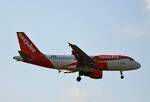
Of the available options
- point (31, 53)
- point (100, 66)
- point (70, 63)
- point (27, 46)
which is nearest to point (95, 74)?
point (100, 66)

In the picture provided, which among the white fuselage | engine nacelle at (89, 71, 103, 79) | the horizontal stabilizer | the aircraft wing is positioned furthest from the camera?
engine nacelle at (89, 71, 103, 79)

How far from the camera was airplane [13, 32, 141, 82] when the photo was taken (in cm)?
8069

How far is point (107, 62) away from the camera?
8150 cm

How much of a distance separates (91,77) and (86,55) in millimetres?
7695


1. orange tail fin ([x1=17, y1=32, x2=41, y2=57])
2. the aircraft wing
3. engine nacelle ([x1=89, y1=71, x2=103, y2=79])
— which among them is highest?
orange tail fin ([x1=17, y1=32, x2=41, y2=57])

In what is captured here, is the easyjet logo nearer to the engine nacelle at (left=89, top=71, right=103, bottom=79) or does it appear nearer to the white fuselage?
the white fuselage

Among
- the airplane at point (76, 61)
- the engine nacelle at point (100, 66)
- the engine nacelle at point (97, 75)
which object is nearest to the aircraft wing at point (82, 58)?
the airplane at point (76, 61)

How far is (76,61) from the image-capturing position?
82250mm

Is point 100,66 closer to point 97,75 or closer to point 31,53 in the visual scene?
point 97,75

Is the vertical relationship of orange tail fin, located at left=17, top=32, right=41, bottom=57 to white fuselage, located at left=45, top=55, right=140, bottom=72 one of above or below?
above

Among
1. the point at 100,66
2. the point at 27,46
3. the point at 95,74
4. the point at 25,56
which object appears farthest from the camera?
the point at 95,74

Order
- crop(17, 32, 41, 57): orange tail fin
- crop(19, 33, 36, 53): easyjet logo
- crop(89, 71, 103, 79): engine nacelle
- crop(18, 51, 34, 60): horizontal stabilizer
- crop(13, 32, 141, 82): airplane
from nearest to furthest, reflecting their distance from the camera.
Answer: crop(18, 51, 34, 60): horizontal stabilizer, crop(13, 32, 141, 82): airplane, crop(17, 32, 41, 57): orange tail fin, crop(19, 33, 36, 53): easyjet logo, crop(89, 71, 103, 79): engine nacelle

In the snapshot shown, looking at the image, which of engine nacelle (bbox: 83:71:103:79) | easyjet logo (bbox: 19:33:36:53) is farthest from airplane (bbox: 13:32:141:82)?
engine nacelle (bbox: 83:71:103:79)

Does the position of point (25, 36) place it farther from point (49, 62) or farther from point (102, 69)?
point (102, 69)
